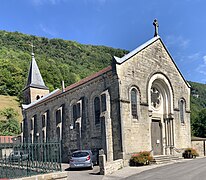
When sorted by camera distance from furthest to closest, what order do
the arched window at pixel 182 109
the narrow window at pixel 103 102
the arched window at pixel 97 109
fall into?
the arched window at pixel 182 109 → the arched window at pixel 97 109 → the narrow window at pixel 103 102

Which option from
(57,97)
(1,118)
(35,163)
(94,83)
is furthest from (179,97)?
(1,118)

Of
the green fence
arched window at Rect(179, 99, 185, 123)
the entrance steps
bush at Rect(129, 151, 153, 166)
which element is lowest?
the entrance steps

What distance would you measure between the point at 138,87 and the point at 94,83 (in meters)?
4.14

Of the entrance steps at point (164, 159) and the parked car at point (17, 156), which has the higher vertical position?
the parked car at point (17, 156)

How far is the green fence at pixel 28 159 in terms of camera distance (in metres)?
11.1

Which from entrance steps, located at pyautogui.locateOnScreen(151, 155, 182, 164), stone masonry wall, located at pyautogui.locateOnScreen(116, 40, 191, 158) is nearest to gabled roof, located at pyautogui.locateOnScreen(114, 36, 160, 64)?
stone masonry wall, located at pyautogui.locateOnScreen(116, 40, 191, 158)

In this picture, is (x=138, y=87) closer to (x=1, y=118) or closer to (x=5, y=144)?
(x=5, y=144)

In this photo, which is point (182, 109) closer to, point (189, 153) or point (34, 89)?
point (189, 153)

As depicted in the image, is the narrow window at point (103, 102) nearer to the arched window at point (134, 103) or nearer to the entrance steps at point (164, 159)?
the arched window at point (134, 103)

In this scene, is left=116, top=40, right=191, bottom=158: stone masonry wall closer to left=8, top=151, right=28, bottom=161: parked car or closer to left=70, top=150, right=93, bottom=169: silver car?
left=70, top=150, right=93, bottom=169: silver car

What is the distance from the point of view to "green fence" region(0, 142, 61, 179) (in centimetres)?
1110

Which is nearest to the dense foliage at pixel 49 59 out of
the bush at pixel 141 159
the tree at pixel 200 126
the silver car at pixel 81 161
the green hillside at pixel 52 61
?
the green hillside at pixel 52 61

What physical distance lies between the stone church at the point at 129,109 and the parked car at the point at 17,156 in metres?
10.1

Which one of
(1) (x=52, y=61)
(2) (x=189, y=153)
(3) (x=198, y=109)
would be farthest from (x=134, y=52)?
(1) (x=52, y=61)
